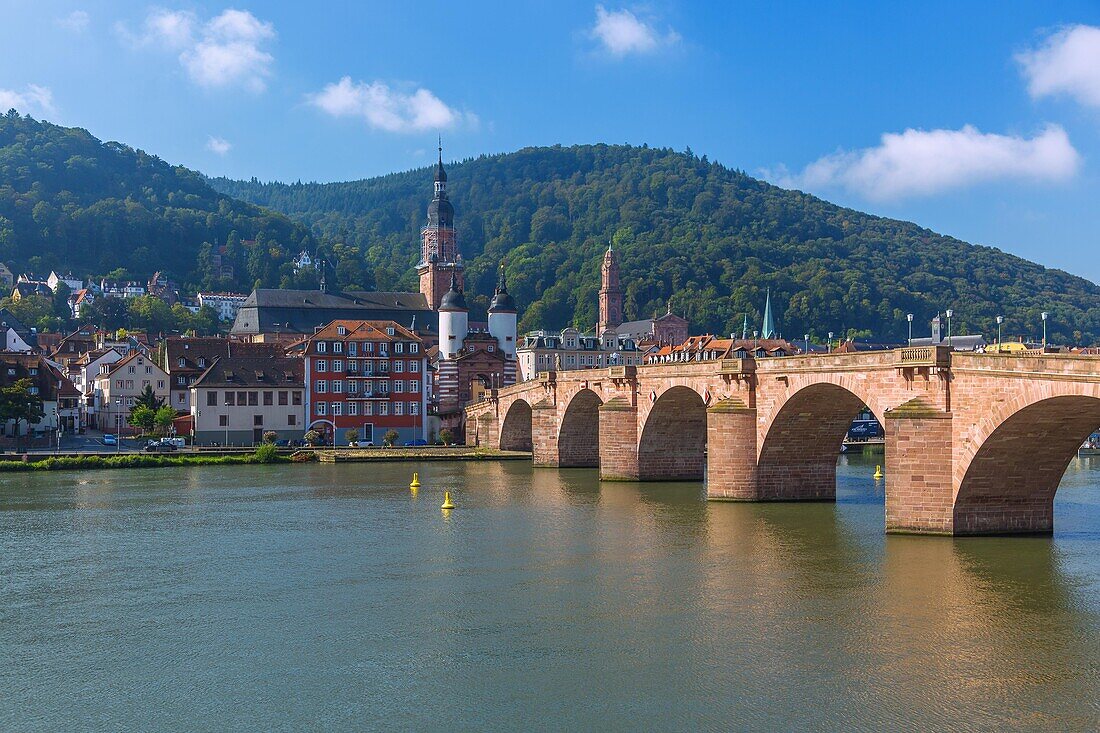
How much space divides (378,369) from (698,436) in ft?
117

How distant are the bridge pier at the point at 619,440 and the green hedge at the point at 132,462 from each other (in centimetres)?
2550

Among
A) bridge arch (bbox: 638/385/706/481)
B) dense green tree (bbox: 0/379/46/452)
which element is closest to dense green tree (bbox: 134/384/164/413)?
dense green tree (bbox: 0/379/46/452)

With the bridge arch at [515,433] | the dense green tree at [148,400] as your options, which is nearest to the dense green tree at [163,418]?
the dense green tree at [148,400]

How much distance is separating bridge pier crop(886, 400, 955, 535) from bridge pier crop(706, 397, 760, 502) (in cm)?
1133

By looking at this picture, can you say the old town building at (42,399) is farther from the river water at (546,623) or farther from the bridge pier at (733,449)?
the bridge pier at (733,449)

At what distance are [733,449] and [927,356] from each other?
13.2 metres

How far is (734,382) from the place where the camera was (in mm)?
47969

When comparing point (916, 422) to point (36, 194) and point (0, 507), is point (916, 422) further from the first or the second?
point (36, 194)

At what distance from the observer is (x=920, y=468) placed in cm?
3425

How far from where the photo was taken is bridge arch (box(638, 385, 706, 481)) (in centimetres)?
5888

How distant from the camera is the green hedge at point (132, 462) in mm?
67875

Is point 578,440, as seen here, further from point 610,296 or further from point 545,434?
point 610,296

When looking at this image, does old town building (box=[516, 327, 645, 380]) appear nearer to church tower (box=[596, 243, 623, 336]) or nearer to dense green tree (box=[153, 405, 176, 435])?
church tower (box=[596, 243, 623, 336])

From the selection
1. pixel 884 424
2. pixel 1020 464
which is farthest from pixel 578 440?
pixel 1020 464
